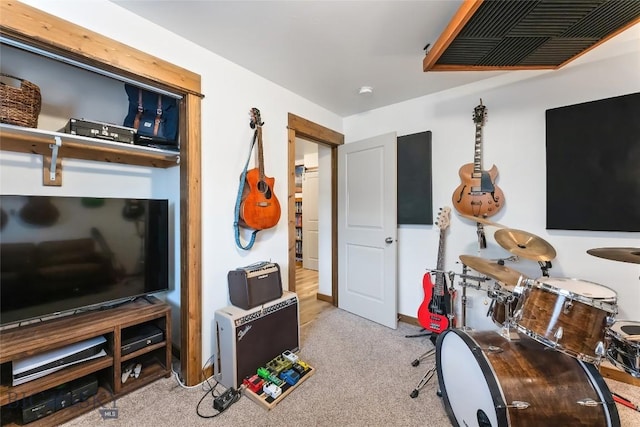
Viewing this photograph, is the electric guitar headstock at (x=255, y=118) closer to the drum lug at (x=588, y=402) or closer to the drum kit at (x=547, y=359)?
the drum kit at (x=547, y=359)

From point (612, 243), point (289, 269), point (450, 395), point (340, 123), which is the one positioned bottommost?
point (450, 395)

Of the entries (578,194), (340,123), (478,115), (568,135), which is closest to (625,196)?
(578,194)

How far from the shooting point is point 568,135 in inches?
76.9

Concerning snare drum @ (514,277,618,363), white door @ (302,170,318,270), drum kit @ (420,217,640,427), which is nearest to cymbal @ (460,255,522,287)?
drum kit @ (420,217,640,427)

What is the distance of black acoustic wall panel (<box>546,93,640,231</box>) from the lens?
1.76 m

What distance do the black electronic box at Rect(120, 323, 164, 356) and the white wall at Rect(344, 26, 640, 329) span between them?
7.31 feet

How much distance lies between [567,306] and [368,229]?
5.91ft

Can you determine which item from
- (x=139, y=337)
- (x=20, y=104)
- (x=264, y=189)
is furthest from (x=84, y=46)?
(x=139, y=337)

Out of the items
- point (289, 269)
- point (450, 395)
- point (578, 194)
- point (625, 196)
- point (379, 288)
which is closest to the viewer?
point (450, 395)

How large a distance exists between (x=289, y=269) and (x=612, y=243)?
8.00 feet

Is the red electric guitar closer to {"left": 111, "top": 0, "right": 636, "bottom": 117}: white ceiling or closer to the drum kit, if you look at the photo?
the drum kit

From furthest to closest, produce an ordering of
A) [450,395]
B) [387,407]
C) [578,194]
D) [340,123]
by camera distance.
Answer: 1. [340,123]
2. [578,194]
3. [387,407]
4. [450,395]

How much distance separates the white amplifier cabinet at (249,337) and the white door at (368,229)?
1.12 meters

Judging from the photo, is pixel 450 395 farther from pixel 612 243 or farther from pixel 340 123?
pixel 340 123
